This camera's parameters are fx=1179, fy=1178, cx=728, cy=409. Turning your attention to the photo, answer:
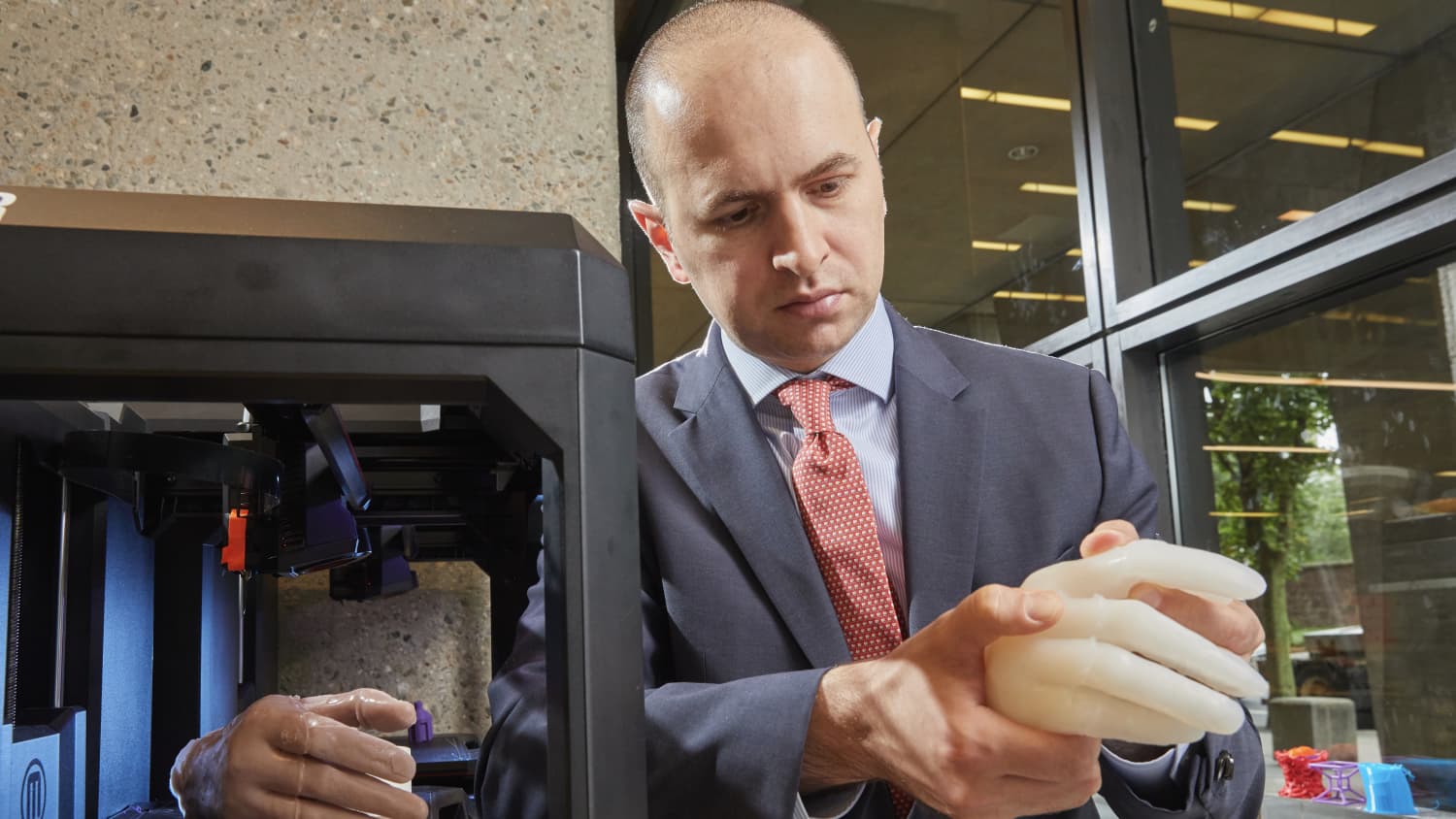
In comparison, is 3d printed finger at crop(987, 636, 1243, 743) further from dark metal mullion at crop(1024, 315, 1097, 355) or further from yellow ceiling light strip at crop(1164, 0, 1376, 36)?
dark metal mullion at crop(1024, 315, 1097, 355)

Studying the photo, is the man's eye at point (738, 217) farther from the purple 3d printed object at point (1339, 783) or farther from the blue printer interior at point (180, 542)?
the purple 3d printed object at point (1339, 783)

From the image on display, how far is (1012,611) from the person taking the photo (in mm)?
524

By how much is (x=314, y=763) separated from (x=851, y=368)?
730 millimetres

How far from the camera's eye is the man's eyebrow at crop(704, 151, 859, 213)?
105 centimetres

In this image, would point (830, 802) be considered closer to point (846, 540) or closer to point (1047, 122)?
point (846, 540)

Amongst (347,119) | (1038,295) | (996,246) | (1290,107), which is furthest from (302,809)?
(996,246)

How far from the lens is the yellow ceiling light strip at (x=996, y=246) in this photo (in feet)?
8.36

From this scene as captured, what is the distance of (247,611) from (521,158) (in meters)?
0.82

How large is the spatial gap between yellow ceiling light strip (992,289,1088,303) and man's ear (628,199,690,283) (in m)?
1.26

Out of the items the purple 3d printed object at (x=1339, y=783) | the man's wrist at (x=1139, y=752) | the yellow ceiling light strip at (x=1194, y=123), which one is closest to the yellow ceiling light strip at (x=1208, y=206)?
the yellow ceiling light strip at (x=1194, y=123)

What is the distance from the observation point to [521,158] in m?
1.93

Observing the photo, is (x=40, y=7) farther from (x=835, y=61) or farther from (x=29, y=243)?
(x=29, y=243)

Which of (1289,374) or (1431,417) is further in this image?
(1289,374)

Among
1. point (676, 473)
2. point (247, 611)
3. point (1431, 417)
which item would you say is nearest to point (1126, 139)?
point (1431, 417)
